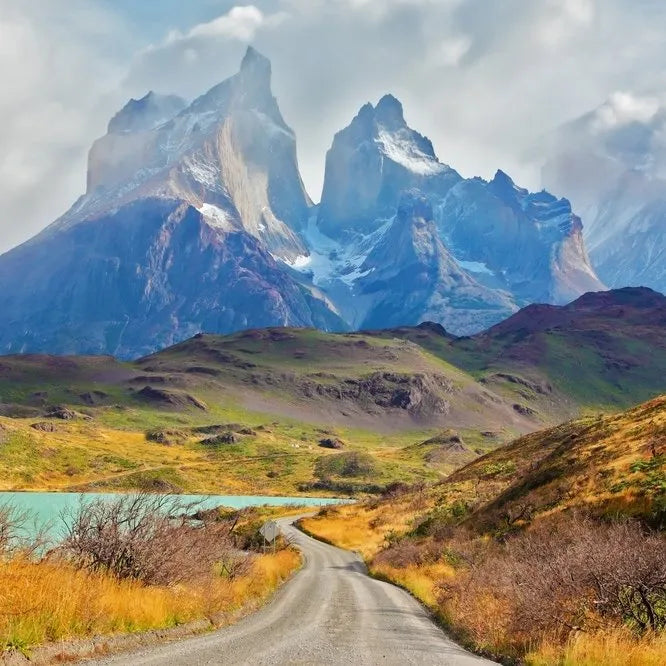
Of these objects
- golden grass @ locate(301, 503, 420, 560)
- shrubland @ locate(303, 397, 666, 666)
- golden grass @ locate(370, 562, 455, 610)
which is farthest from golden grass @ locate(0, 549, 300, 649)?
golden grass @ locate(301, 503, 420, 560)

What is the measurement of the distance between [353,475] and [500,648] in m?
182

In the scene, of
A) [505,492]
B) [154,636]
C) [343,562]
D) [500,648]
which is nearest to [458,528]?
[505,492]

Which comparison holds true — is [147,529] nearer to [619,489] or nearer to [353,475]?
[619,489]

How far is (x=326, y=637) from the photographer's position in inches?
773

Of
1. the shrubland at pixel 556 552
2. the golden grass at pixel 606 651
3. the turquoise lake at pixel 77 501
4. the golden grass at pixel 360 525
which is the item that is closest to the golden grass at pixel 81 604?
the shrubland at pixel 556 552

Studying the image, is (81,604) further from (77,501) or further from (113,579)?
(77,501)

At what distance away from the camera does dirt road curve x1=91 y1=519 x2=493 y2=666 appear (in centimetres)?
1548

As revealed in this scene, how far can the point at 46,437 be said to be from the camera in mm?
191625

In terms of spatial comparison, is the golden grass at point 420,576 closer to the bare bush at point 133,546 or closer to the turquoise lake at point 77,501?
the bare bush at point 133,546

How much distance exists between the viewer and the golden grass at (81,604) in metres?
13.2

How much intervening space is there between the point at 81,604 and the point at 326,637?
7272 mm

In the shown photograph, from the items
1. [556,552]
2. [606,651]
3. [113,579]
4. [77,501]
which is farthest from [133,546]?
[77,501]

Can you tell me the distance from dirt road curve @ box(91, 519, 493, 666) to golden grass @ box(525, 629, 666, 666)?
198cm

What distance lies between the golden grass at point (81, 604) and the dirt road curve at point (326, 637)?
1062mm
